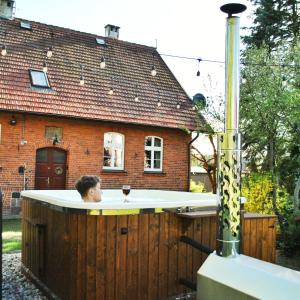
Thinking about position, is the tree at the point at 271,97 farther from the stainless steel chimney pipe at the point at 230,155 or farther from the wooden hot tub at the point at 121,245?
the stainless steel chimney pipe at the point at 230,155

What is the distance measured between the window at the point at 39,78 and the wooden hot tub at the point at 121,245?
9.12m

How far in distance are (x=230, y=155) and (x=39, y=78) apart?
1264 cm

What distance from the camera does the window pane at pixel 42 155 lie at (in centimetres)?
1318

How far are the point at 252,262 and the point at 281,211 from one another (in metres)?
7.36

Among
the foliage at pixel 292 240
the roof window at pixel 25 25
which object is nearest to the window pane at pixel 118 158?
the roof window at pixel 25 25

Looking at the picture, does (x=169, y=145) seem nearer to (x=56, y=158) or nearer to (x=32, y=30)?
(x=56, y=158)

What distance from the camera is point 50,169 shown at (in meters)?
13.4

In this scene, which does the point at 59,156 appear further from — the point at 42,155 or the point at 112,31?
the point at 112,31

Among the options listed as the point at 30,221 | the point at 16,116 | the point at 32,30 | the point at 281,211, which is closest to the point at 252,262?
the point at 30,221

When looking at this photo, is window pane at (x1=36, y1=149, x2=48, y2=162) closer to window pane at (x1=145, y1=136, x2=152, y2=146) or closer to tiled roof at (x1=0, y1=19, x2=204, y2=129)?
tiled roof at (x1=0, y1=19, x2=204, y2=129)

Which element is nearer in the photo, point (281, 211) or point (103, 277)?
point (103, 277)

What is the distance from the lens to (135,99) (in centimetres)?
1523

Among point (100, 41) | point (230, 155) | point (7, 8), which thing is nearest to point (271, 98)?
point (230, 155)

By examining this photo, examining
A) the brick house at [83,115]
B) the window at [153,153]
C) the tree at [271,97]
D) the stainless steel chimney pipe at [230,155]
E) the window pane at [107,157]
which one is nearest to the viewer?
the stainless steel chimney pipe at [230,155]
